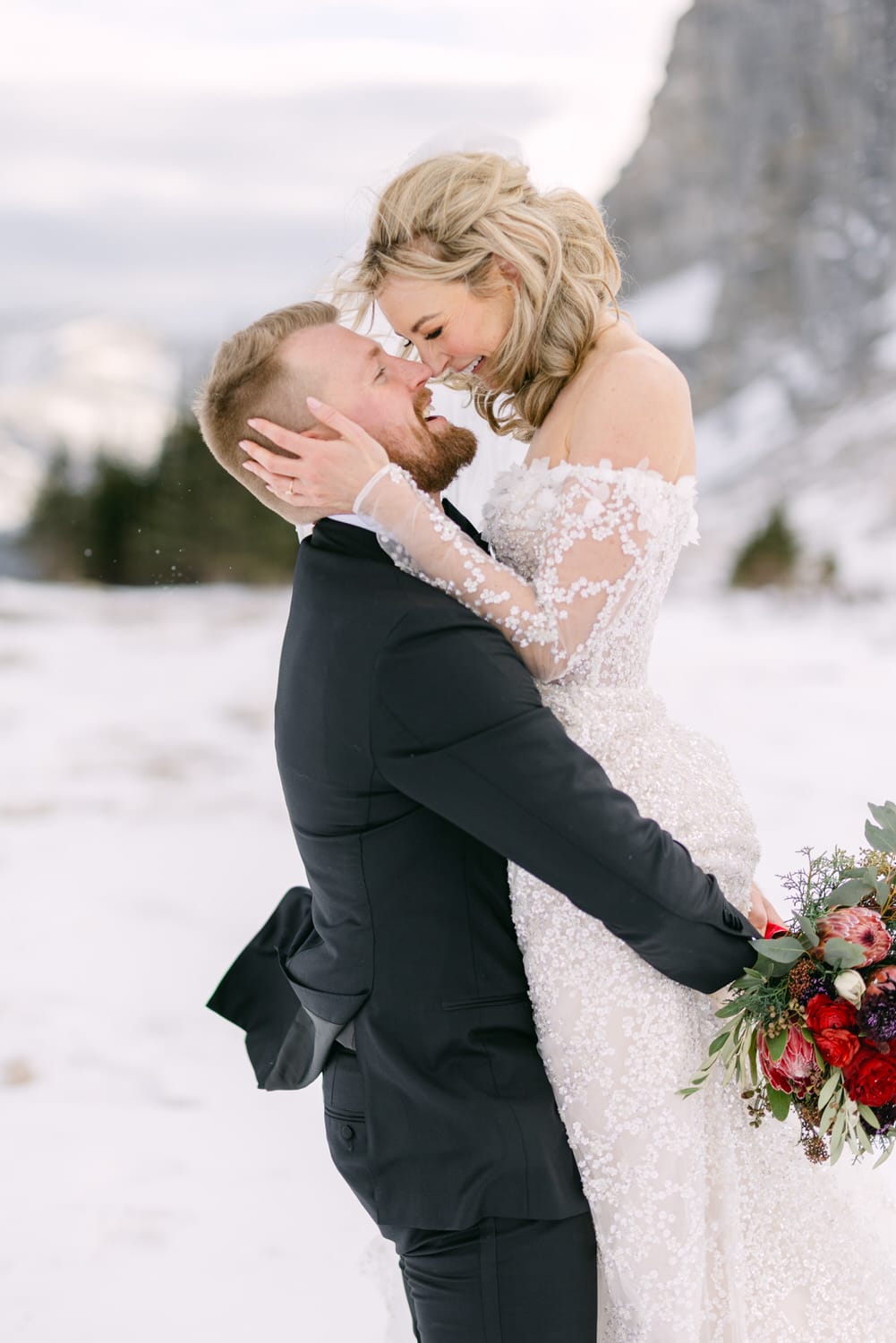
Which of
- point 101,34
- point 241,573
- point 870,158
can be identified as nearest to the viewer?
point 101,34

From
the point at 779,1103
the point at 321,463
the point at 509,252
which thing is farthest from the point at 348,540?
the point at 779,1103

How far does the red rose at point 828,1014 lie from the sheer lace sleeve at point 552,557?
435mm

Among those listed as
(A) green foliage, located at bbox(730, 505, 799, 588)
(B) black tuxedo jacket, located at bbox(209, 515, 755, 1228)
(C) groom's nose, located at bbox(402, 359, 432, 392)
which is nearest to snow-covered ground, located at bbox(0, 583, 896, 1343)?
(A) green foliage, located at bbox(730, 505, 799, 588)

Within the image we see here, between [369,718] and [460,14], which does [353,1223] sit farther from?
[460,14]

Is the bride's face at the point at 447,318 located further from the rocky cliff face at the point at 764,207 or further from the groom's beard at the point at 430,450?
the rocky cliff face at the point at 764,207

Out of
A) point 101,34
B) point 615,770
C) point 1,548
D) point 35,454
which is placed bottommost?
point 1,548

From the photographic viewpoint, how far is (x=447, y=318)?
5.04ft

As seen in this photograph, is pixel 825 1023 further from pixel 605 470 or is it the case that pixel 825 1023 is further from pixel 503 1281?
pixel 605 470

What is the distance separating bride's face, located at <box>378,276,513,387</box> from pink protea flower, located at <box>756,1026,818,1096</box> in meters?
0.87

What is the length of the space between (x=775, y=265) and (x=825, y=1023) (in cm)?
1048

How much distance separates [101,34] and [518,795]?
20.7 feet

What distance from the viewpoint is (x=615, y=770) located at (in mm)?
1384

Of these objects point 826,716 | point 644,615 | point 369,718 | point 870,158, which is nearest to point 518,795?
point 369,718

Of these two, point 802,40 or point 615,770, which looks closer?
point 615,770
